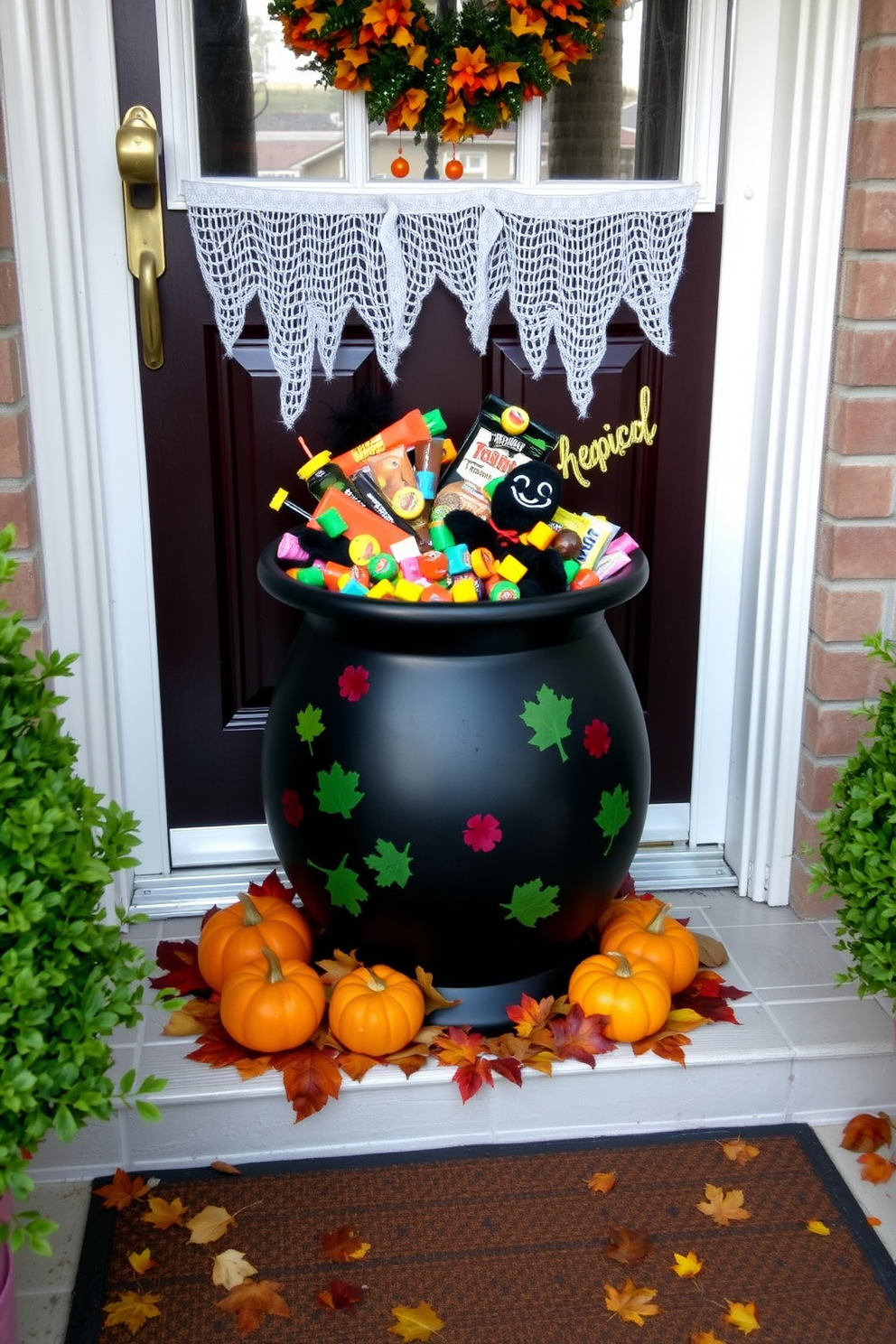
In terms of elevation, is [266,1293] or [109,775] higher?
[109,775]

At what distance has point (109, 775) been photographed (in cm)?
221

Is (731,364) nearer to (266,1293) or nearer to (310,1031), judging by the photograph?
(310,1031)

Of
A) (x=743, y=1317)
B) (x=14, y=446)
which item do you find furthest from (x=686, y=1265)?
(x=14, y=446)

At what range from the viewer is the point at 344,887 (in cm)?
189

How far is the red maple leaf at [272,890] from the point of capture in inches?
87.6

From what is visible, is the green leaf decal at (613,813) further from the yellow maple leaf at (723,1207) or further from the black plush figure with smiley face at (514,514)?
the yellow maple leaf at (723,1207)

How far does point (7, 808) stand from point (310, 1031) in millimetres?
758

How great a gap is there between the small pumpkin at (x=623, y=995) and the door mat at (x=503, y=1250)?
180 millimetres

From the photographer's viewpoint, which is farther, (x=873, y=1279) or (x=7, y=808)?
(x=873, y=1279)

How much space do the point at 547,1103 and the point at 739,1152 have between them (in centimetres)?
29

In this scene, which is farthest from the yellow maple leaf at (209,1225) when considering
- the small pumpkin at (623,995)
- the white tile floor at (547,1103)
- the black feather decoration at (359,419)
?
the black feather decoration at (359,419)

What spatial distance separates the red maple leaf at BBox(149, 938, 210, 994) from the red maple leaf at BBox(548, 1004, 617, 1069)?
584 millimetres

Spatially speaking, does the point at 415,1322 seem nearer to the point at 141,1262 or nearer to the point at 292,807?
the point at 141,1262

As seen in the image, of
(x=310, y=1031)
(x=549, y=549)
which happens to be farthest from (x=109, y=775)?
(x=549, y=549)
